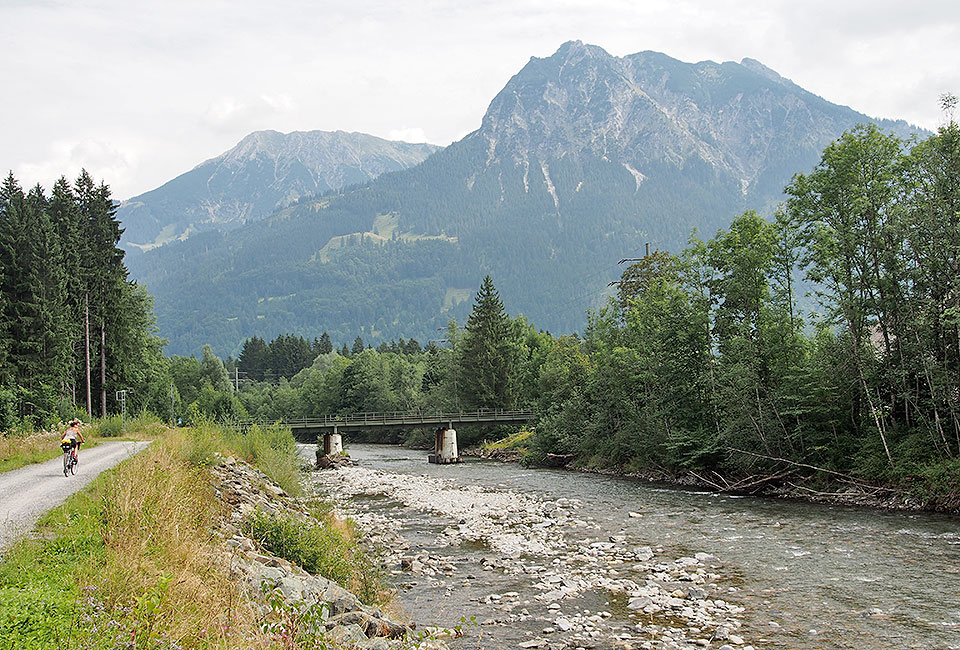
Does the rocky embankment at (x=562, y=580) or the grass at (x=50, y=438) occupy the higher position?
the grass at (x=50, y=438)

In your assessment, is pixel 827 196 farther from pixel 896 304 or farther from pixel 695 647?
pixel 695 647

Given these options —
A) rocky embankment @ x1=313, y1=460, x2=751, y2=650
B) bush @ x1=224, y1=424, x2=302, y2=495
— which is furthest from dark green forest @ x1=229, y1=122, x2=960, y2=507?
bush @ x1=224, y1=424, x2=302, y2=495

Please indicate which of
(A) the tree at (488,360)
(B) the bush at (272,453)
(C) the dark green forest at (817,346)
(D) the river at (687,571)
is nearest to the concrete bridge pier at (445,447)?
(A) the tree at (488,360)

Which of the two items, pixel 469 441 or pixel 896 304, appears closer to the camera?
pixel 896 304

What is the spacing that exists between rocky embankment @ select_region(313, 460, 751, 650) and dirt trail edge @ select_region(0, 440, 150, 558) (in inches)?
345

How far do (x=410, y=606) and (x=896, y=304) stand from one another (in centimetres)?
2753

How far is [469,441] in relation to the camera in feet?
294

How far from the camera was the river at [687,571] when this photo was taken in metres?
14.6

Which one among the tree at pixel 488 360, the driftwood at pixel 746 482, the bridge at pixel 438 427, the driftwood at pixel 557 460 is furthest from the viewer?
the tree at pixel 488 360

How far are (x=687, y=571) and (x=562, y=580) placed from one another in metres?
3.59

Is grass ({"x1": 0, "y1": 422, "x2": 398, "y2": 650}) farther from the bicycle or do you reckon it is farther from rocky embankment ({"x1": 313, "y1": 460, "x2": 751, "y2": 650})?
the bicycle

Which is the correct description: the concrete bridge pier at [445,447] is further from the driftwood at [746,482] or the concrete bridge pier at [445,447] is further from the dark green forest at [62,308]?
the driftwood at [746,482]

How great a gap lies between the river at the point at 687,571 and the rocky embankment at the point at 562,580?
0.06 metres

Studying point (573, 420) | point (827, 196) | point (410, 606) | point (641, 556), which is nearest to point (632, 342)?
point (573, 420)
